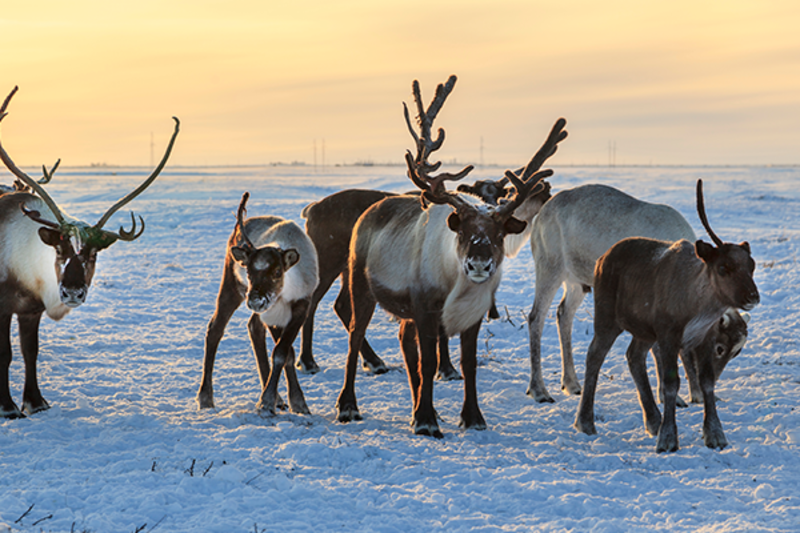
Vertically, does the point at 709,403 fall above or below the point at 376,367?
above

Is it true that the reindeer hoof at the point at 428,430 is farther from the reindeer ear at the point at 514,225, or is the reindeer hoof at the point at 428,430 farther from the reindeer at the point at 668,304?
the reindeer ear at the point at 514,225

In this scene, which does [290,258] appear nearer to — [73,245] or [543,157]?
[73,245]

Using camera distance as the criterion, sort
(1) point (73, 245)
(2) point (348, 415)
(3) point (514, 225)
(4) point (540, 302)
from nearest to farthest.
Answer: (3) point (514, 225) → (1) point (73, 245) → (2) point (348, 415) → (4) point (540, 302)

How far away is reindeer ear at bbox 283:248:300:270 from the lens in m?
6.25

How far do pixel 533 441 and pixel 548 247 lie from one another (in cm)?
263

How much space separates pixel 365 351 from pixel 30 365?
11.6 feet

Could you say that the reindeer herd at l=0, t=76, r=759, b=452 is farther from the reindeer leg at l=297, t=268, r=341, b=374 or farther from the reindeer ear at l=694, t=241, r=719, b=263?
the reindeer leg at l=297, t=268, r=341, b=374

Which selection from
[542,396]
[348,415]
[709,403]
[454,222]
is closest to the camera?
[709,403]

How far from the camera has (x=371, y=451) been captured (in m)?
5.38

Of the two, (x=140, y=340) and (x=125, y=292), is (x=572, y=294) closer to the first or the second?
(x=140, y=340)

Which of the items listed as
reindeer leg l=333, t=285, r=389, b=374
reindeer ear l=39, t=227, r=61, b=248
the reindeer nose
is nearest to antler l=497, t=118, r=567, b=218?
the reindeer nose

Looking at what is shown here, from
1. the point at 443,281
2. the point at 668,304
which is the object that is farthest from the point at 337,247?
the point at 668,304

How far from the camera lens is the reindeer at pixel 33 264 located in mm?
6258

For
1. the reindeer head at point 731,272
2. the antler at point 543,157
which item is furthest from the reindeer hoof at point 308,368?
the reindeer head at point 731,272
